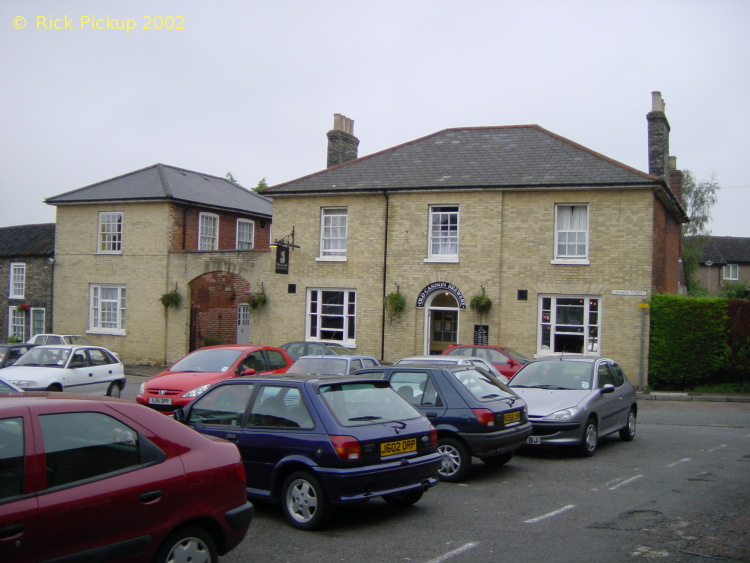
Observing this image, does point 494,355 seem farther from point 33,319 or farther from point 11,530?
point 33,319

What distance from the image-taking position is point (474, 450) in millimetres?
9734

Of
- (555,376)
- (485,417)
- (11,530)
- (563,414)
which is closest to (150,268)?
(555,376)

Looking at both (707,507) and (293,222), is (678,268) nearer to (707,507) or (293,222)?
(293,222)

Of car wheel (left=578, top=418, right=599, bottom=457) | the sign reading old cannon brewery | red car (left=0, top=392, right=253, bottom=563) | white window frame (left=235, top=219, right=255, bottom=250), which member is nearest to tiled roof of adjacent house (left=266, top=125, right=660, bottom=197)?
the sign reading old cannon brewery

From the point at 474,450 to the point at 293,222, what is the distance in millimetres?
18711

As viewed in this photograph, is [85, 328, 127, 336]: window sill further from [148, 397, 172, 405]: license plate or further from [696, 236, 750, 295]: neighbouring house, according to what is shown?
[696, 236, 750, 295]: neighbouring house

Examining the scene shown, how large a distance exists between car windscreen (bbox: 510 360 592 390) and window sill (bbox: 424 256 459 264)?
1174cm

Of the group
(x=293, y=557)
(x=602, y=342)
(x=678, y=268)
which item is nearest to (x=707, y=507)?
(x=293, y=557)

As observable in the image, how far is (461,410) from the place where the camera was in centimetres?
987

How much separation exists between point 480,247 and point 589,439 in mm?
13232

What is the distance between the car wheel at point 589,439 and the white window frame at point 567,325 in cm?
1133

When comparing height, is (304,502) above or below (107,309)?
below

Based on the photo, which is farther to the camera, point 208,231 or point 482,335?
point 208,231

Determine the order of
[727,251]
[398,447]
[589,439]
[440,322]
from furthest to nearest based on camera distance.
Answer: [727,251] → [440,322] → [589,439] → [398,447]
